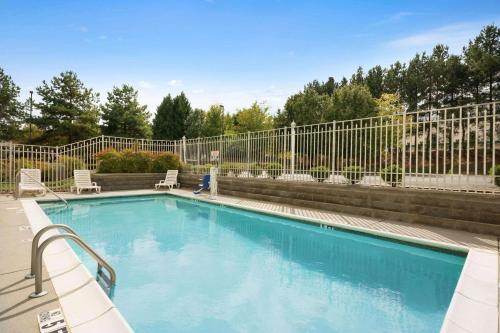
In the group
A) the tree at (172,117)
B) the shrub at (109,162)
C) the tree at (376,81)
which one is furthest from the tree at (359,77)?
the shrub at (109,162)

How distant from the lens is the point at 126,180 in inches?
571

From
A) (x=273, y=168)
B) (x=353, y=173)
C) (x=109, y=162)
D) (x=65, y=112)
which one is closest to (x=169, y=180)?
(x=109, y=162)

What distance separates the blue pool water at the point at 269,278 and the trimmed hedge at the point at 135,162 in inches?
267

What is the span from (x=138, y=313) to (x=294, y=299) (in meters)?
1.98

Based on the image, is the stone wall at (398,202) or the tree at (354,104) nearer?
the stone wall at (398,202)

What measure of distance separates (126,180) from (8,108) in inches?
984

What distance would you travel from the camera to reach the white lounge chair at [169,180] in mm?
14714

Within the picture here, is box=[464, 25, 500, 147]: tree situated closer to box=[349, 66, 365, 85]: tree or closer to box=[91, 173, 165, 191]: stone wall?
box=[349, 66, 365, 85]: tree

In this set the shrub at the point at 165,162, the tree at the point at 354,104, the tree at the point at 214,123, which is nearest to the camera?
the shrub at the point at 165,162

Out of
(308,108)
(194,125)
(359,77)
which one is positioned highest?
(359,77)

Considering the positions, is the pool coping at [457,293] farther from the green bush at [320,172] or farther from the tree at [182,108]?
the tree at [182,108]

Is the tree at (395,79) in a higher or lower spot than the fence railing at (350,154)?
higher

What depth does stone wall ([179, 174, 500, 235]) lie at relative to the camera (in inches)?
237

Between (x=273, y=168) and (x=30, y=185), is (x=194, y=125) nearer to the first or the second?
(x=30, y=185)
